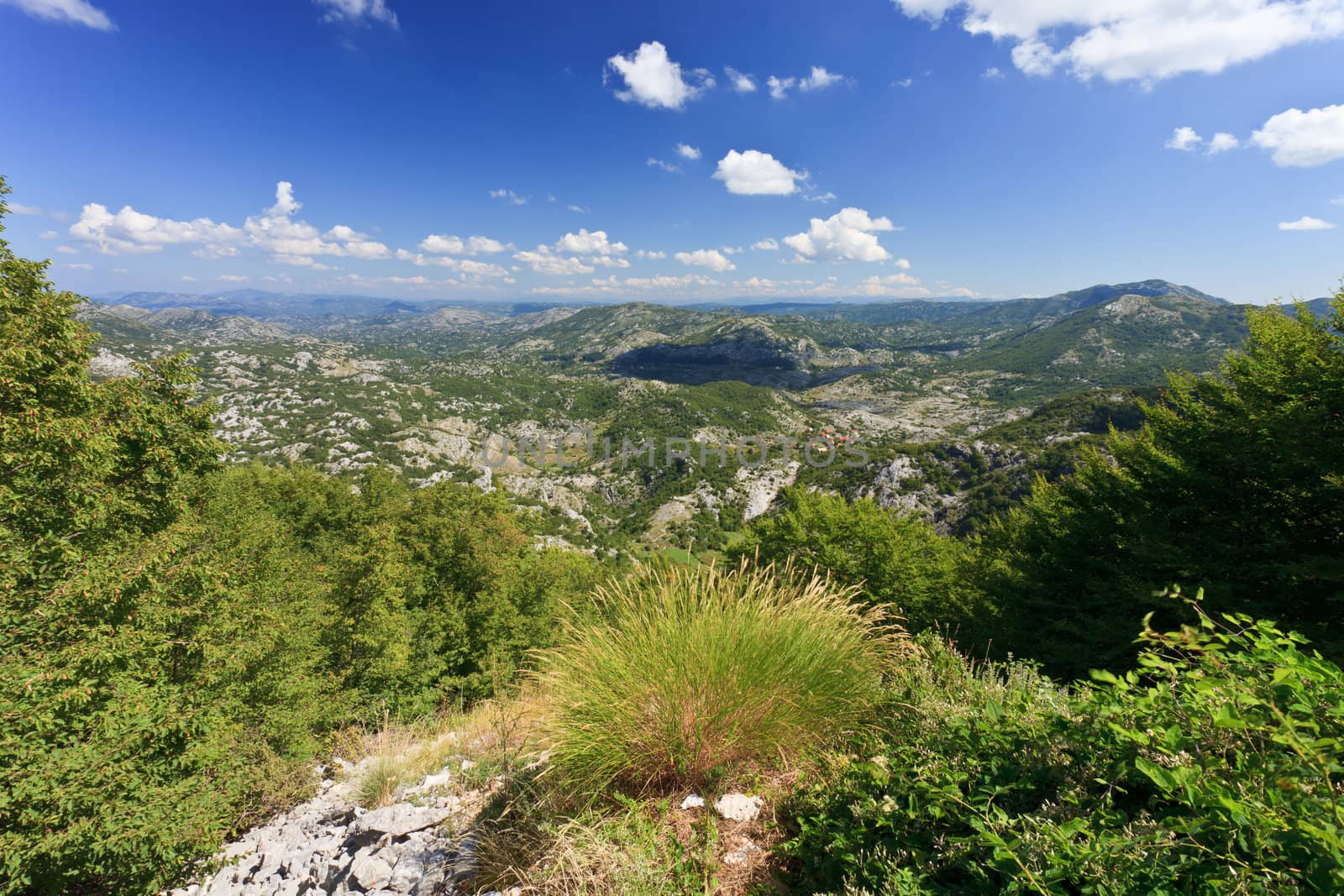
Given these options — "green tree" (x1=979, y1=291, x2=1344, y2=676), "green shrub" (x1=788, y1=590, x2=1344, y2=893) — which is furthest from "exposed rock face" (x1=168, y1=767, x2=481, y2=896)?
"green tree" (x1=979, y1=291, x2=1344, y2=676)

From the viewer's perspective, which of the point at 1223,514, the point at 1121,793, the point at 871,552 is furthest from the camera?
the point at 871,552

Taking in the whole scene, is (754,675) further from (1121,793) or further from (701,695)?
(1121,793)

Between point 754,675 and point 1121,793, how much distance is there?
6.38ft

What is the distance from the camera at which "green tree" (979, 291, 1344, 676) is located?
28.7 ft

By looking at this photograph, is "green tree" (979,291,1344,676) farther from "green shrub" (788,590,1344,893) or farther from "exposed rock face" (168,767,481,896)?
"exposed rock face" (168,767,481,896)

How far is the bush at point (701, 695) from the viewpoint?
3.33 m

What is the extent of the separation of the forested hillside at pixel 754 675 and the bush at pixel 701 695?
1.0 inches

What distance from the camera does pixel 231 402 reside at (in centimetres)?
14538

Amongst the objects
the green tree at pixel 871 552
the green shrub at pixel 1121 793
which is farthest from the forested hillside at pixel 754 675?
the green tree at pixel 871 552

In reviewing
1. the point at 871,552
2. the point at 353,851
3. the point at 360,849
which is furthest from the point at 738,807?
the point at 871,552

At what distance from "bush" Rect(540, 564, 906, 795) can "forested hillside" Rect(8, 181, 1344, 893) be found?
→ 0.03m

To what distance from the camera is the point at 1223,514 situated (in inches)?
407

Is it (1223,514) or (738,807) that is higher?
(738,807)

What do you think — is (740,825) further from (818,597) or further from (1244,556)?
(1244,556)
